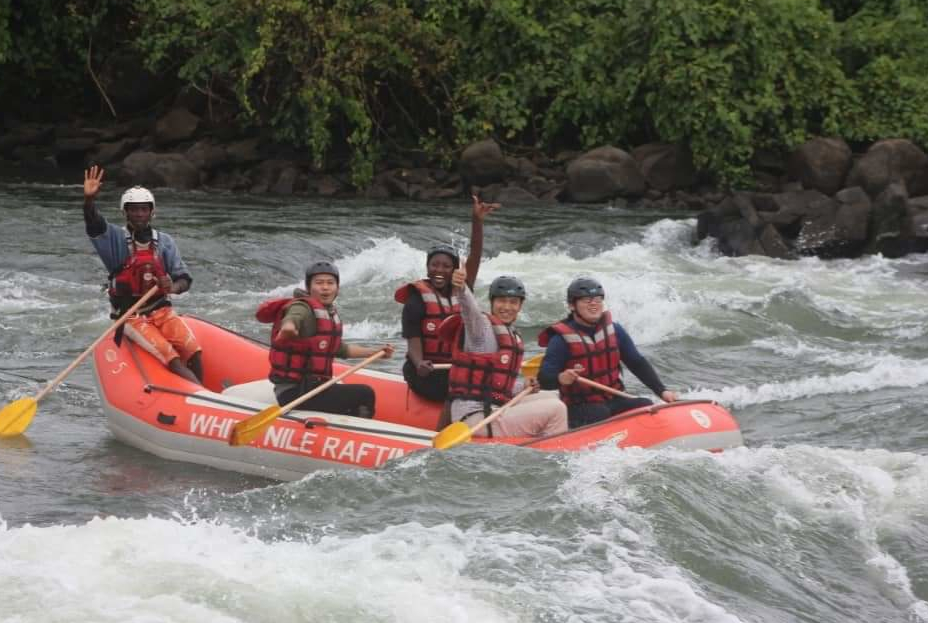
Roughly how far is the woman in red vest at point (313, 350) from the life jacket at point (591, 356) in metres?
0.94

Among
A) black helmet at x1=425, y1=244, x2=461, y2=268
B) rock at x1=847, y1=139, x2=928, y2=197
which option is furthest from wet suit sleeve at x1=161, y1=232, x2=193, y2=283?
rock at x1=847, y1=139, x2=928, y2=197

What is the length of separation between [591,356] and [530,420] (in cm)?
44

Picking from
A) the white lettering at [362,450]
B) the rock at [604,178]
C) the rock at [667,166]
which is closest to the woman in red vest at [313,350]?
the white lettering at [362,450]

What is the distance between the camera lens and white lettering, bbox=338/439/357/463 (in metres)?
6.96

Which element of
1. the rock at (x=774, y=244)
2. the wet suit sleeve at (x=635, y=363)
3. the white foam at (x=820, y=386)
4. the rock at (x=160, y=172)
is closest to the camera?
the wet suit sleeve at (x=635, y=363)

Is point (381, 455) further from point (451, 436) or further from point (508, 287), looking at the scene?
point (508, 287)

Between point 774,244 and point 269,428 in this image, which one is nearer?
point 269,428

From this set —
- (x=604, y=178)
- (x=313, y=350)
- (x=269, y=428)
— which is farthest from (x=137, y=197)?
(x=604, y=178)

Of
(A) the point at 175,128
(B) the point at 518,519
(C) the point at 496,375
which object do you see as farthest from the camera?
(A) the point at 175,128

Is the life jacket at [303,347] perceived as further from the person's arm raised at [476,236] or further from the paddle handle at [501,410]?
the paddle handle at [501,410]

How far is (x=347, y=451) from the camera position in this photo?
6.99 m

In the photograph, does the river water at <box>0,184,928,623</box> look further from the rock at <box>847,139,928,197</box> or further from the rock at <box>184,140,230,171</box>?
the rock at <box>184,140,230,171</box>

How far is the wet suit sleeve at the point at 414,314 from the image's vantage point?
7.36 meters

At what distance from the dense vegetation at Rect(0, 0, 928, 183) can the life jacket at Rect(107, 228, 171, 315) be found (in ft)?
34.9
